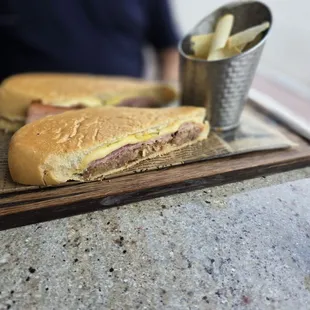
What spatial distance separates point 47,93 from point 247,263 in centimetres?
101

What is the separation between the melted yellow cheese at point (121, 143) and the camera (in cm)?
98

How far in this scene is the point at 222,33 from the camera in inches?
47.1

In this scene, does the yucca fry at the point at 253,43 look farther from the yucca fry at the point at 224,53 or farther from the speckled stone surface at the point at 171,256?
the speckled stone surface at the point at 171,256

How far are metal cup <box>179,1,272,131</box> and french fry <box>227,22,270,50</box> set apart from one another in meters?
0.03

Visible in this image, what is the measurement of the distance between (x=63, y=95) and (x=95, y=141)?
0.49m

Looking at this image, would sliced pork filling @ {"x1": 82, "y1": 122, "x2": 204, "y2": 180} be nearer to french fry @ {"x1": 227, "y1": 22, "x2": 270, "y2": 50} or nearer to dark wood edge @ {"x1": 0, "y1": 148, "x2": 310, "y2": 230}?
dark wood edge @ {"x1": 0, "y1": 148, "x2": 310, "y2": 230}

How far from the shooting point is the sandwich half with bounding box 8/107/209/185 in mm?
939

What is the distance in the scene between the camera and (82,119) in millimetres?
1087

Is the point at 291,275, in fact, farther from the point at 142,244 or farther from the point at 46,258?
the point at 46,258

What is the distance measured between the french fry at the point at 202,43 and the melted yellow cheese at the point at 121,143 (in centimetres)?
29

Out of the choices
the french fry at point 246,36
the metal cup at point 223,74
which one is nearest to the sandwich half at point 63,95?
the metal cup at point 223,74

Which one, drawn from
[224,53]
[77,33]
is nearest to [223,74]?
[224,53]

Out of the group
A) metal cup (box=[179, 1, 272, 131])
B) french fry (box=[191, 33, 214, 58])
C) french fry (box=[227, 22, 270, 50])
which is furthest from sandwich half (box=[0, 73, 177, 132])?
french fry (box=[227, 22, 270, 50])

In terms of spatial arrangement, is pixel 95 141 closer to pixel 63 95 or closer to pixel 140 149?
pixel 140 149
